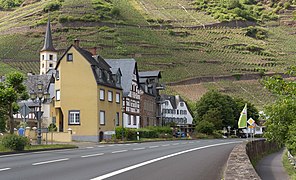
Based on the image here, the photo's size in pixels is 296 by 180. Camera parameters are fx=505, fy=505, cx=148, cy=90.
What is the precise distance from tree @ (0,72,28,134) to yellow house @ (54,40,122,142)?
52.0ft

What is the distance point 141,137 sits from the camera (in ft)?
193

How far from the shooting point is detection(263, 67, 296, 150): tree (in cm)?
2092

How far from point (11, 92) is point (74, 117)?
21.9 metres

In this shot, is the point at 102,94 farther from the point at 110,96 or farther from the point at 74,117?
the point at 74,117

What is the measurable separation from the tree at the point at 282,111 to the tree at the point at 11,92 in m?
16.3

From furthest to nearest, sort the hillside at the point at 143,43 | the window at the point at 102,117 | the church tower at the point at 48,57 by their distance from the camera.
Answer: the hillside at the point at 143,43
the church tower at the point at 48,57
the window at the point at 102,117

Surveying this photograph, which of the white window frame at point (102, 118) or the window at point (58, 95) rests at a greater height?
the window at point (58, 95)

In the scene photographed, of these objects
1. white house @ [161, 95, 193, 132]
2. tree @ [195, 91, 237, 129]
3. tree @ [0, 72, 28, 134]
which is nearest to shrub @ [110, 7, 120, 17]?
A: white house @ [161, 95, 193, 132]

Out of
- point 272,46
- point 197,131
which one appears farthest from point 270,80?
point 272,46

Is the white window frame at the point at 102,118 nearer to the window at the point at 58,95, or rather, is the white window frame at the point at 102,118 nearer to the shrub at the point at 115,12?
the window at the point at 58,95

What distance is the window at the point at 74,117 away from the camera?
54.5 m

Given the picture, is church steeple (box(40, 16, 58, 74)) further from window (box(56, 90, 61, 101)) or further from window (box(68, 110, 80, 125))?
window (box(68, 110, 80, 125))

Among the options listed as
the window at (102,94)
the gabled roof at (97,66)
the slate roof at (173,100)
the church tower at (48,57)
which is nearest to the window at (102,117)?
the window at (102,94)

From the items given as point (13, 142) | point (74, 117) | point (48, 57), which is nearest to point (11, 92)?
point (13, 142)
